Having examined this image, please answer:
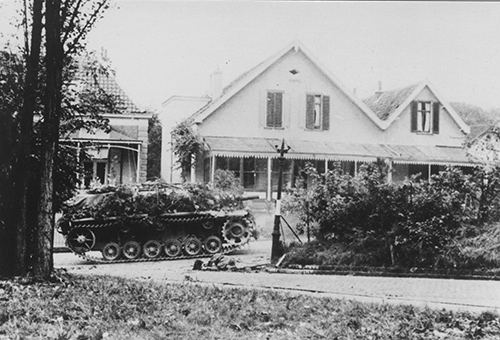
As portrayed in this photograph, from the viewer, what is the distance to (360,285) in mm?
11156

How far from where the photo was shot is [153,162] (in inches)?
1065

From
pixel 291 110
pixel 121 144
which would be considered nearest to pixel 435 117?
pixel 291 110

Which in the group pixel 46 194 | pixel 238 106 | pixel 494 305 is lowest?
pixel 494 305

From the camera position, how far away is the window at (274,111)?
25.2 m

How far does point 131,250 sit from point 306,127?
11.3 metres

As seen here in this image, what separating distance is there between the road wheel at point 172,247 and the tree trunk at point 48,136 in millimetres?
6582

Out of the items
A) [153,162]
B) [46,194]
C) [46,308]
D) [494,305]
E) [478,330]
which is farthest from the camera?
[153,162]

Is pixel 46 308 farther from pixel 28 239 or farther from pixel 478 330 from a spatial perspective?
pixel 478 330

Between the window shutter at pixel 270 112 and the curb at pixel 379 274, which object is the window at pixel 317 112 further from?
the curb at pixel 379 274

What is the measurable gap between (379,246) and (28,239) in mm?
6920

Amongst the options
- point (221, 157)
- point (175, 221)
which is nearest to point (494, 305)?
point (175, 221)

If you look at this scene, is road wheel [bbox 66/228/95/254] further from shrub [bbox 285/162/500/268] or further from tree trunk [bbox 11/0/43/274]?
shrub [bbox 285/162/500/268]

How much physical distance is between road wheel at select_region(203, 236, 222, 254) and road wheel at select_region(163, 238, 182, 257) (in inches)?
27.6

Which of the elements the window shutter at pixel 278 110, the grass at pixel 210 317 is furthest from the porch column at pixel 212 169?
the grass at pixel 210 317
